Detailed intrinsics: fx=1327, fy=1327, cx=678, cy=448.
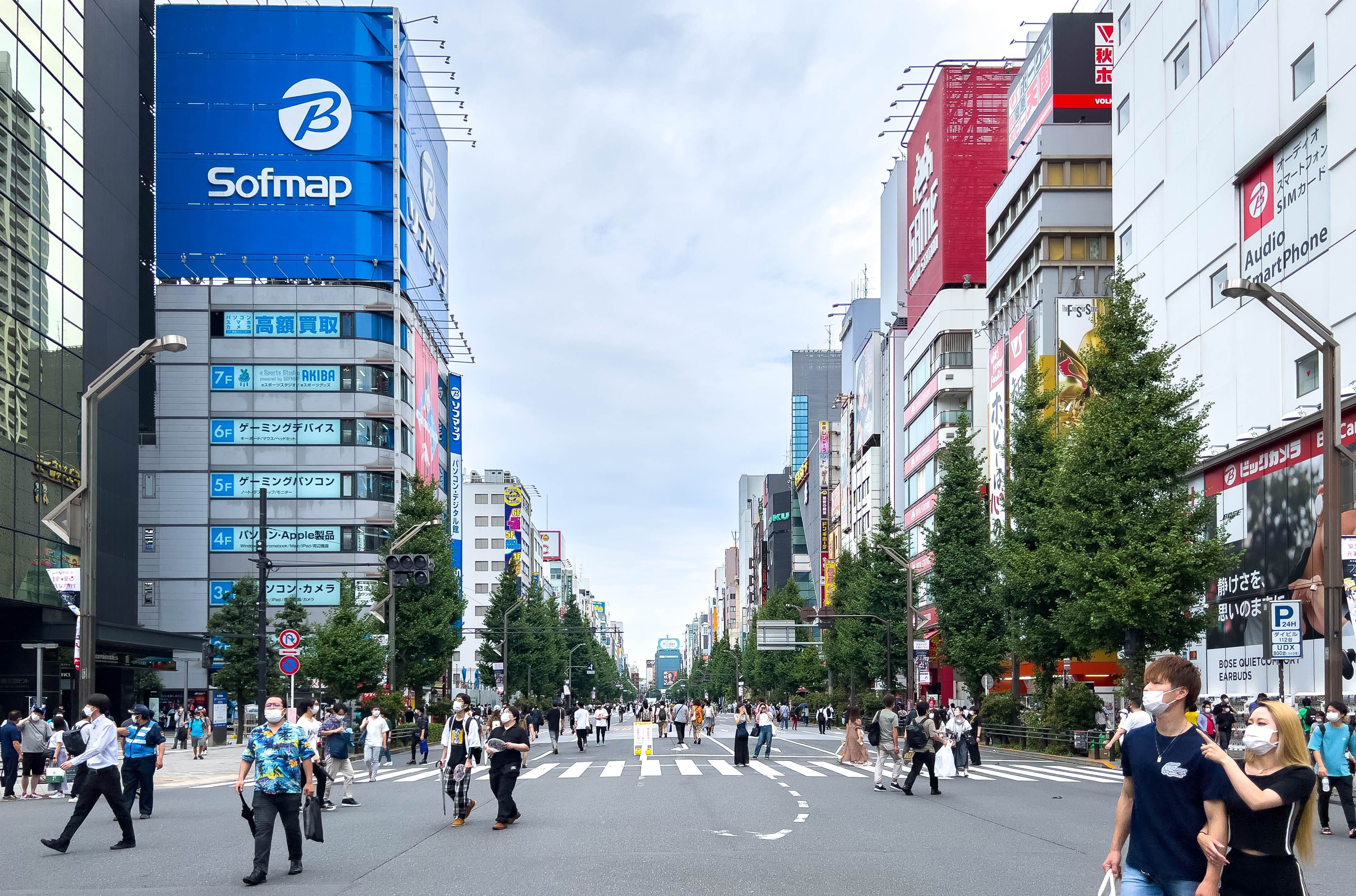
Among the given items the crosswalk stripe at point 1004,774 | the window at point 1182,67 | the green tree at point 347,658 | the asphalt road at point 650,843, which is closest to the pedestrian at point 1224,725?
the crosswalk stripe at point 1004,774

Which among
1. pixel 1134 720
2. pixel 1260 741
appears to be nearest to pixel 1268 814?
pixel 1260 741

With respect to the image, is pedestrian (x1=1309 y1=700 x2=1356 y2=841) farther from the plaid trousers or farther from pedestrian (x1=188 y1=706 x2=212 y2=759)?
pedestrian (x1=188 y1=706 x2=212 y2=759)

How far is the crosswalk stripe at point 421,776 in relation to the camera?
27.9m

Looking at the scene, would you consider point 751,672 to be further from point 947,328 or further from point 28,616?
point 28,616

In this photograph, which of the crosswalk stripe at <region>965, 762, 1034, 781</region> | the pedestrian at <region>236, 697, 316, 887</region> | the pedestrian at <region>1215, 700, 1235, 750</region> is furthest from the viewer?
the pedestrian at <region>1215, 700, 1235, 750</region>

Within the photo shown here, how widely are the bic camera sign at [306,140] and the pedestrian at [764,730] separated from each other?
4624 centimetres

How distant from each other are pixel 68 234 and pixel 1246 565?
3844cm

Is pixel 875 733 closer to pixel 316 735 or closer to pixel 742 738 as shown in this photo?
pixel 316 735

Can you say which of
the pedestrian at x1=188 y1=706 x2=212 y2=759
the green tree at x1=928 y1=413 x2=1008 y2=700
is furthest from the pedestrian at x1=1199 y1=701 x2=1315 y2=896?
the green tree at x1=928 y1=413 x2=1008 y2=700

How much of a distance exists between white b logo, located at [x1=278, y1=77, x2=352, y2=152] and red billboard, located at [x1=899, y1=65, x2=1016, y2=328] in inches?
1303

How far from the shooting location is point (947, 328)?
71.2 metres

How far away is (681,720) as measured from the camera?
4622cm

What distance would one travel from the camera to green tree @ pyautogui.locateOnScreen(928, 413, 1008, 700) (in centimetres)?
4691

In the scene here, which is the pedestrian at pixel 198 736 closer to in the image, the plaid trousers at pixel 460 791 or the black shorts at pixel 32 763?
the black shorts at pixel 32 763
